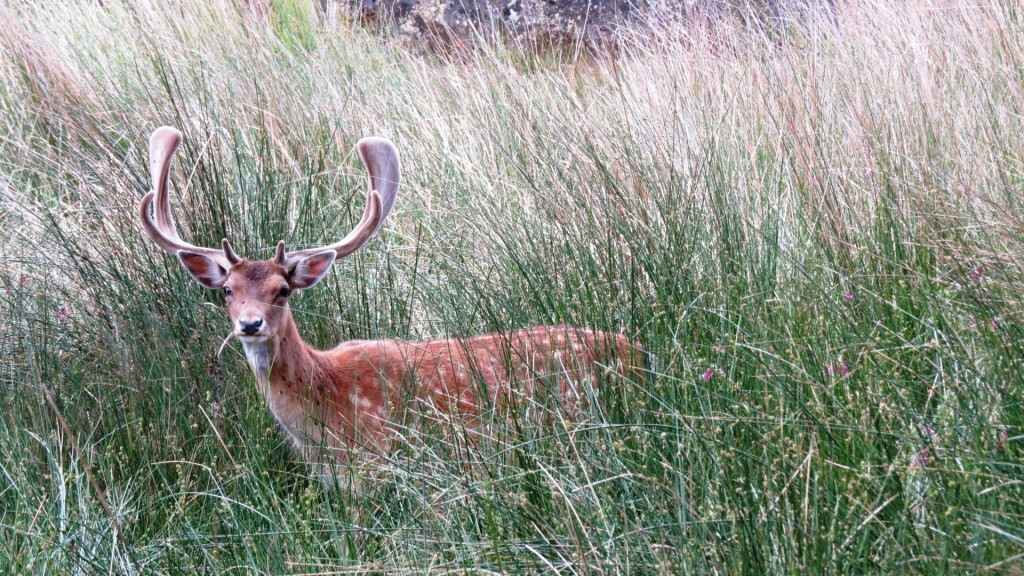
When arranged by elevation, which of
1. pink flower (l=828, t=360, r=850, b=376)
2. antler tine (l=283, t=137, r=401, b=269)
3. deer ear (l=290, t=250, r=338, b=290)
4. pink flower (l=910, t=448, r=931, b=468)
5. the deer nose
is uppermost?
antler tine (l=283, t=137, r=401, b=269)

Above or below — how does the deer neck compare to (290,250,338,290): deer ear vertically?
below

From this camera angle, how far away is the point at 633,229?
3.80 m

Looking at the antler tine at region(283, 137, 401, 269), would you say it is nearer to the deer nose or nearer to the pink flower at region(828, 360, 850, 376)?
the deer nose

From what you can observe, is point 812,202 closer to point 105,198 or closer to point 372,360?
point 372,360

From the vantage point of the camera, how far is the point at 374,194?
3523mm

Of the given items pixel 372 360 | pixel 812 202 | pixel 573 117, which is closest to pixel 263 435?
pixel 372 360

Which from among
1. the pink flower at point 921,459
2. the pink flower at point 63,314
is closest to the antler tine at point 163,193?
the pink flower at point 63,314

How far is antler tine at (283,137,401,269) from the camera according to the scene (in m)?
3.52

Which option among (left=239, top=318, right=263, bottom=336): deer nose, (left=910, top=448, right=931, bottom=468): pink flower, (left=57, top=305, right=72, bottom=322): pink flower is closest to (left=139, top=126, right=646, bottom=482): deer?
(left=239, top=318, right=263, bottom=336): deer nose

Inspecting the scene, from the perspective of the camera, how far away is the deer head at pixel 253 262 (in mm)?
3295

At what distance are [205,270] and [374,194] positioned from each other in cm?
58

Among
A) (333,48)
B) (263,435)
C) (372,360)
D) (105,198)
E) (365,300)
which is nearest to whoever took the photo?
(263,435)

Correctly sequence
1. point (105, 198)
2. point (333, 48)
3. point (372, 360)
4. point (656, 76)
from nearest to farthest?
point (372, 360) → point (105, 198) → point (656, 76) → point (333, 48)

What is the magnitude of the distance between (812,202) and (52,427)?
8.41 ft
